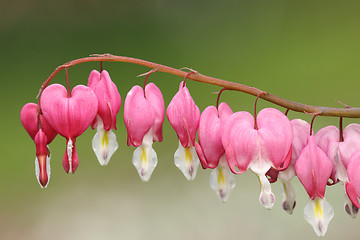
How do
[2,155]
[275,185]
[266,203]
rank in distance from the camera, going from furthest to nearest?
1. [2,155]
2. [275,185]
3. [266,203]

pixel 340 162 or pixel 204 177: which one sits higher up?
pixel 340 162

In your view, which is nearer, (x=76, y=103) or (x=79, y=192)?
(x=76, y=103)

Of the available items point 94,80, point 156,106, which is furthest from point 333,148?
point 94,80

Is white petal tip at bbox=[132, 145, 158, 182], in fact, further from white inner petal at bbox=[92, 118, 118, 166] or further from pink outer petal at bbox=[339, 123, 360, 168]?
pink outer petal at bbox=[339, 123, 360, 168]

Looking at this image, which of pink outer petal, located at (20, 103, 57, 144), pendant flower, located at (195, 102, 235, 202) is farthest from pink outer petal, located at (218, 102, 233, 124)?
pink outer petal, located at (20, 103, 57, 144)

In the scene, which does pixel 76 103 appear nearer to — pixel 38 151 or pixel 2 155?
pixel 38 151

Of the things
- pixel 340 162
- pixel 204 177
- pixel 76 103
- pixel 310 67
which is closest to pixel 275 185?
pixel 204 177

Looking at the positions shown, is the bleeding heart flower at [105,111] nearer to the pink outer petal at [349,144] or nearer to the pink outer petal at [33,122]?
the pink outer petal at [33,122]

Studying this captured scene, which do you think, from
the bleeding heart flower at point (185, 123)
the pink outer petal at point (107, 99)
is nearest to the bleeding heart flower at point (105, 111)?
the pink outer petal at point (107, 99)

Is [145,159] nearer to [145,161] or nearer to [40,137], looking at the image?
[145,161]
